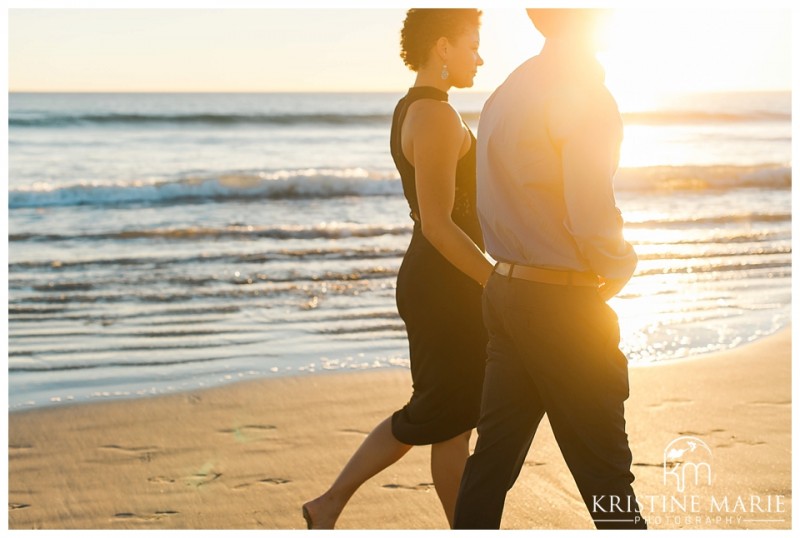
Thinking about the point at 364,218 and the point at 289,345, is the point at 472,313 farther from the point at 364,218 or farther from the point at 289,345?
the point at 364,218

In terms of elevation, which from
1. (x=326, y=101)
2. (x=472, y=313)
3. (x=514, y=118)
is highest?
(x=326, y=101)

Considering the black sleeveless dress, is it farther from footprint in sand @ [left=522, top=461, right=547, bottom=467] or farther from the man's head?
footprint in sand @ [left=522, top=461, right=547, bottom=467]

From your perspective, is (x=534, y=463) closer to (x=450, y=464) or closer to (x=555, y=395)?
(x=450, y=464)

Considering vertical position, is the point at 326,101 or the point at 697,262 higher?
the point at 326,101

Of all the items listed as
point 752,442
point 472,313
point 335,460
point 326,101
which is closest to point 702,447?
point 752,442

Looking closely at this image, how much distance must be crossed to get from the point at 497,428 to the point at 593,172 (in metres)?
0.76

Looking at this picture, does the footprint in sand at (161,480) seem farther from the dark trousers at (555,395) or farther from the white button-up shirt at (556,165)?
the white button-up shirt at (556,165)

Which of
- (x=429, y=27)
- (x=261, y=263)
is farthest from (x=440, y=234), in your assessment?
(x=261, y=263)

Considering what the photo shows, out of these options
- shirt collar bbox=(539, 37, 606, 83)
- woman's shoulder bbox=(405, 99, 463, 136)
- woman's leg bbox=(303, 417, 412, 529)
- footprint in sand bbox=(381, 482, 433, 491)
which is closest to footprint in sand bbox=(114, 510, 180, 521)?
woman's leg bbox=(303, 417, 412, 529)

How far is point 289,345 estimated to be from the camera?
665cm

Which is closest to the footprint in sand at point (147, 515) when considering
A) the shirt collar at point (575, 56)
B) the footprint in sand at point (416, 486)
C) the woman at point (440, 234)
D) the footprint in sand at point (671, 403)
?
the footprint in sand at point (416, 486)

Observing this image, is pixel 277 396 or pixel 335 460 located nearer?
pixel 335 460

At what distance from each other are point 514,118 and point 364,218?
1119cm

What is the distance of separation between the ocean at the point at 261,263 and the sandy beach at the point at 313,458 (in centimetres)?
43
